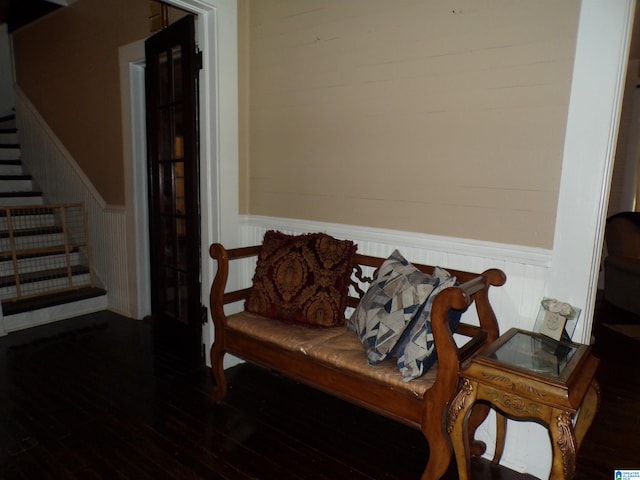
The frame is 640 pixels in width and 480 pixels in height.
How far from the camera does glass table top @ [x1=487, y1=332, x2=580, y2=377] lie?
4.77ft

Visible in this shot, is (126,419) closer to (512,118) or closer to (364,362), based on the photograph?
(364,362)

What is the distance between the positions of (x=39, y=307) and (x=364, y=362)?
3.01 meters

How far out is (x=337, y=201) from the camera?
2439mm

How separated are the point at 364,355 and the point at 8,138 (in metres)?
5.25

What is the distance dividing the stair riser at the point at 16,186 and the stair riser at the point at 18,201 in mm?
255

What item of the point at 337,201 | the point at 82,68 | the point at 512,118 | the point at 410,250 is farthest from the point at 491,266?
the point at 82,68

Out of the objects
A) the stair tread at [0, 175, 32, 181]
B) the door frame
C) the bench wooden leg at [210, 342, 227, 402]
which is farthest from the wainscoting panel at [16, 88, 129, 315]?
the bench wooden leg at [210, 342, 227, 402]

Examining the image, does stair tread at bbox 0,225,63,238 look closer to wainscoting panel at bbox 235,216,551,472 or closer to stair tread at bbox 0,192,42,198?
stair tread at bbox 0,192,42,198

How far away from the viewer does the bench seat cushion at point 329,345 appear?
1.66 metres

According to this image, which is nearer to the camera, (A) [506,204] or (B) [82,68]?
(A) [506,204]

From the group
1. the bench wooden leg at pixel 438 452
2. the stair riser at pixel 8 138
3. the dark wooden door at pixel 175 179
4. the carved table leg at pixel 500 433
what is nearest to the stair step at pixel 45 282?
the dark wooden door at pixel 175 179

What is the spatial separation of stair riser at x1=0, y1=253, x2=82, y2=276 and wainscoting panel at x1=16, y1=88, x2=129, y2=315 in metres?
0.35

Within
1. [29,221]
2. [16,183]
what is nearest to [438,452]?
[29,221]

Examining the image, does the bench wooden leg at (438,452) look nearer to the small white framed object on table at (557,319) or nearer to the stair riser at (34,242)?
the small white framed object on table at (557,319)
